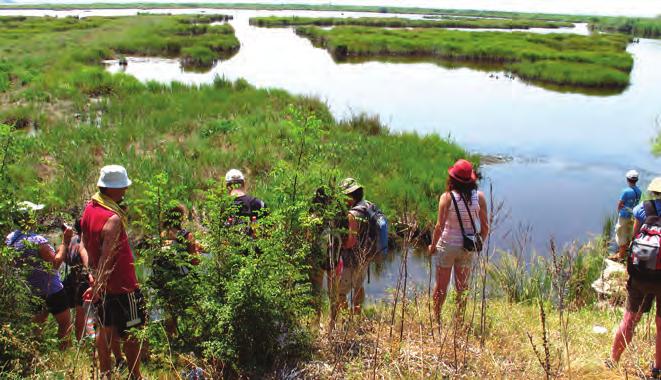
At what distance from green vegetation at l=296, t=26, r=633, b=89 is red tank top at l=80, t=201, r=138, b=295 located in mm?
29885

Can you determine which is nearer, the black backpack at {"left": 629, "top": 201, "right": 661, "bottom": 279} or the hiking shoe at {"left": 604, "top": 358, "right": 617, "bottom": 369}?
the black backpack at {"left": 629, "top": 201, "right": 661, "bottom": 279}

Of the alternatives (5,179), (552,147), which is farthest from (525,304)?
(552,147)

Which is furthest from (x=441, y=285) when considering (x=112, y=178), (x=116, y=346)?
(x=112, y=178)

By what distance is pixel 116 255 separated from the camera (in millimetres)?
4062

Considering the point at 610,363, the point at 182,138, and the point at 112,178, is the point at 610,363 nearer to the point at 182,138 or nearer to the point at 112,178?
the point at 112,178

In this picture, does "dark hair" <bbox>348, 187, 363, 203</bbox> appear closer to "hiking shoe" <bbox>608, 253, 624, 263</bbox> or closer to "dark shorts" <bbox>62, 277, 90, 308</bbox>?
"dark shorts" <bbox>62, 277, 90, 308</bbox>

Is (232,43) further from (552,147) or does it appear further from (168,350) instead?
(168,350)

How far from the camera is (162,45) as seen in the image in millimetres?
38688

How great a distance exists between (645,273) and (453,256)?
4.99 ft

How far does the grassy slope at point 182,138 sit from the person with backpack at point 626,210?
10.5 ft

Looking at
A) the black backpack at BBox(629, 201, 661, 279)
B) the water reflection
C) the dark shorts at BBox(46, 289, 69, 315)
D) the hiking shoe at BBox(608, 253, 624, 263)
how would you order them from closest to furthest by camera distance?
the black backpack at BBox(629, 201, 661, 279), the dark shorts at BBox(46, 289, 69, 315), the hiking shoe at BBox(608, 253, 624, 263), the water reflection

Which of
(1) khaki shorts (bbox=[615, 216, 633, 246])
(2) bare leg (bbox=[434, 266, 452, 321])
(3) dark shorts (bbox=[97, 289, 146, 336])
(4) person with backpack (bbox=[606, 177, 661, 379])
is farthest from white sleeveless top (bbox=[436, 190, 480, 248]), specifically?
(1) khaki shorts (bbox=[615, 216, 633, 246])

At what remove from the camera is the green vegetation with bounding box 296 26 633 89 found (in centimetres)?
3042

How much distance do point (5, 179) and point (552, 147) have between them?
17489 millimetres
